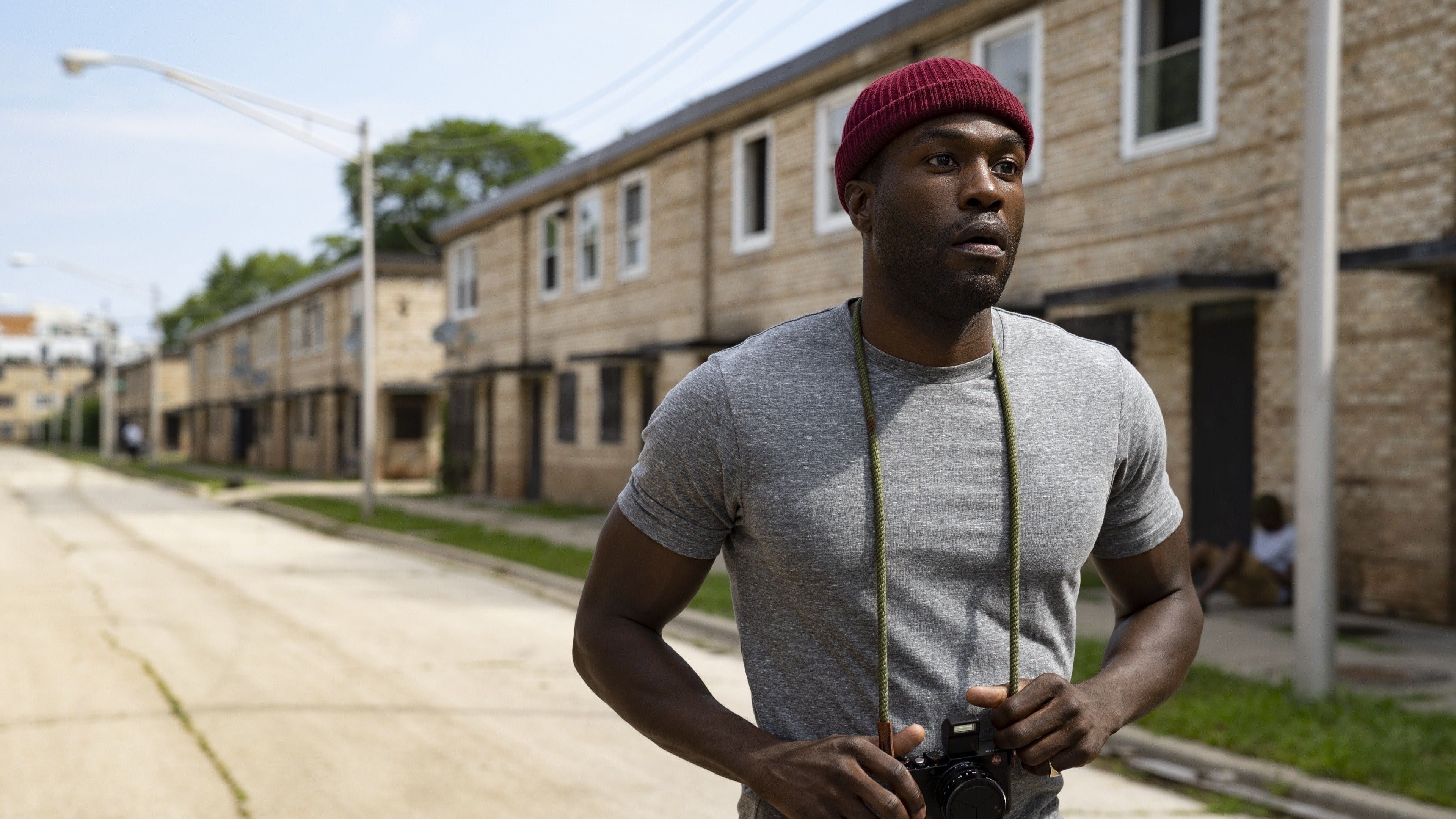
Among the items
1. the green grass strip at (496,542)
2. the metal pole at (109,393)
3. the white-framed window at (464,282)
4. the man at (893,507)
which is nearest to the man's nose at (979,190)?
the man at (893,507)

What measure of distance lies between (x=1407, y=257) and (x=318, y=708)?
307 inches

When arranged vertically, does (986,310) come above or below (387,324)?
below

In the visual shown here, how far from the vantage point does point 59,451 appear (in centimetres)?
7119

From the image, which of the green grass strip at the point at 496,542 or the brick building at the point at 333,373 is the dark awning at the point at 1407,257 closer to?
the green grass strip at the point at 496,542

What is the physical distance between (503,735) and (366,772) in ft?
3.06

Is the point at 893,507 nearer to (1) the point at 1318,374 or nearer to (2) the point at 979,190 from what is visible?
(2) the point at 979,190

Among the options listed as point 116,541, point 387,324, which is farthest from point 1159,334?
point 387,324

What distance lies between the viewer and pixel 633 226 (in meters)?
21.8

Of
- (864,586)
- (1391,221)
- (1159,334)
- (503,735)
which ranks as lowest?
(503,735)

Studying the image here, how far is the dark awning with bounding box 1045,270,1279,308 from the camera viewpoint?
10.2 meters

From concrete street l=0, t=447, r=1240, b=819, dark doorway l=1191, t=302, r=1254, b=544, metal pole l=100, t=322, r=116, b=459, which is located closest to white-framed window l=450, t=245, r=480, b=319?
concrete street l=0, t=447, r=1240, b=819

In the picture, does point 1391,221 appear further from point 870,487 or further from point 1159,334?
point 870,487

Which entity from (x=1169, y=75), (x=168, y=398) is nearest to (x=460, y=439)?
(x=1169, y=75)

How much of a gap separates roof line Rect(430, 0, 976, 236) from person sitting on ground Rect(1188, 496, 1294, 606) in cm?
644
